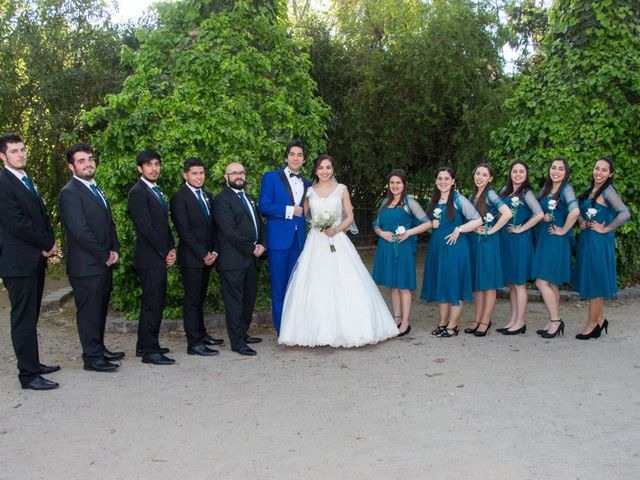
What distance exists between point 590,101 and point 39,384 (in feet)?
27.2

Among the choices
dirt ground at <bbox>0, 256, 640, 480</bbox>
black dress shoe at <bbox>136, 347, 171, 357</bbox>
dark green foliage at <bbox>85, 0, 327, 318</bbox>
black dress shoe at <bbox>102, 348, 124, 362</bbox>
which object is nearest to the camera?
dirt ground at <bbox>0, 256, 640, 480</bbox>

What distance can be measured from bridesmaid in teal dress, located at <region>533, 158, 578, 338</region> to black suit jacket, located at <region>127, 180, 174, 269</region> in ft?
13.8

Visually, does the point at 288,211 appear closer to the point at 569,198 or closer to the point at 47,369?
the point at 47,369

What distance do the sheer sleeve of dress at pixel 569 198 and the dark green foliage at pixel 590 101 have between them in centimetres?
219

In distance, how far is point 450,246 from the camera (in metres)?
7.39

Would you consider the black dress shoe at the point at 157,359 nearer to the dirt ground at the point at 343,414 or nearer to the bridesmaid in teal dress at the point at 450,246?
the dirt ground at the point at 343,414

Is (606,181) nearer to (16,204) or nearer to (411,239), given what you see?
(411,239)

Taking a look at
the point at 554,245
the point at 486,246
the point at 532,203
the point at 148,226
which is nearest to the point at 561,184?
the point at 532,203

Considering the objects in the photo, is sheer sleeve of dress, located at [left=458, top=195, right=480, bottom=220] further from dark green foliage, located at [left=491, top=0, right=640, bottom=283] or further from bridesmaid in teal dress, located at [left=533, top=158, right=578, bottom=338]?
dark green foliage, located at [left=491, top=0, right=640, bottom=283]

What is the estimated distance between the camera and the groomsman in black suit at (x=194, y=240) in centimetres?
670

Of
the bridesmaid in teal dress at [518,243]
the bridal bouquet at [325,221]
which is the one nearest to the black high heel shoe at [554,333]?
the bridesmaid in teal dress at [518,243]

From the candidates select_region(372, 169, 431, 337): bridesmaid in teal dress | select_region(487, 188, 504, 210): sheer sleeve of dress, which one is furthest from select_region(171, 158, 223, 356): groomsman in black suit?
select_region(487, 188, 504, 210): sheer sleeve of dress

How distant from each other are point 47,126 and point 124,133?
502cm

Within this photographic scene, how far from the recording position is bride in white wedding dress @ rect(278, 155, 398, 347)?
22.6 feet
